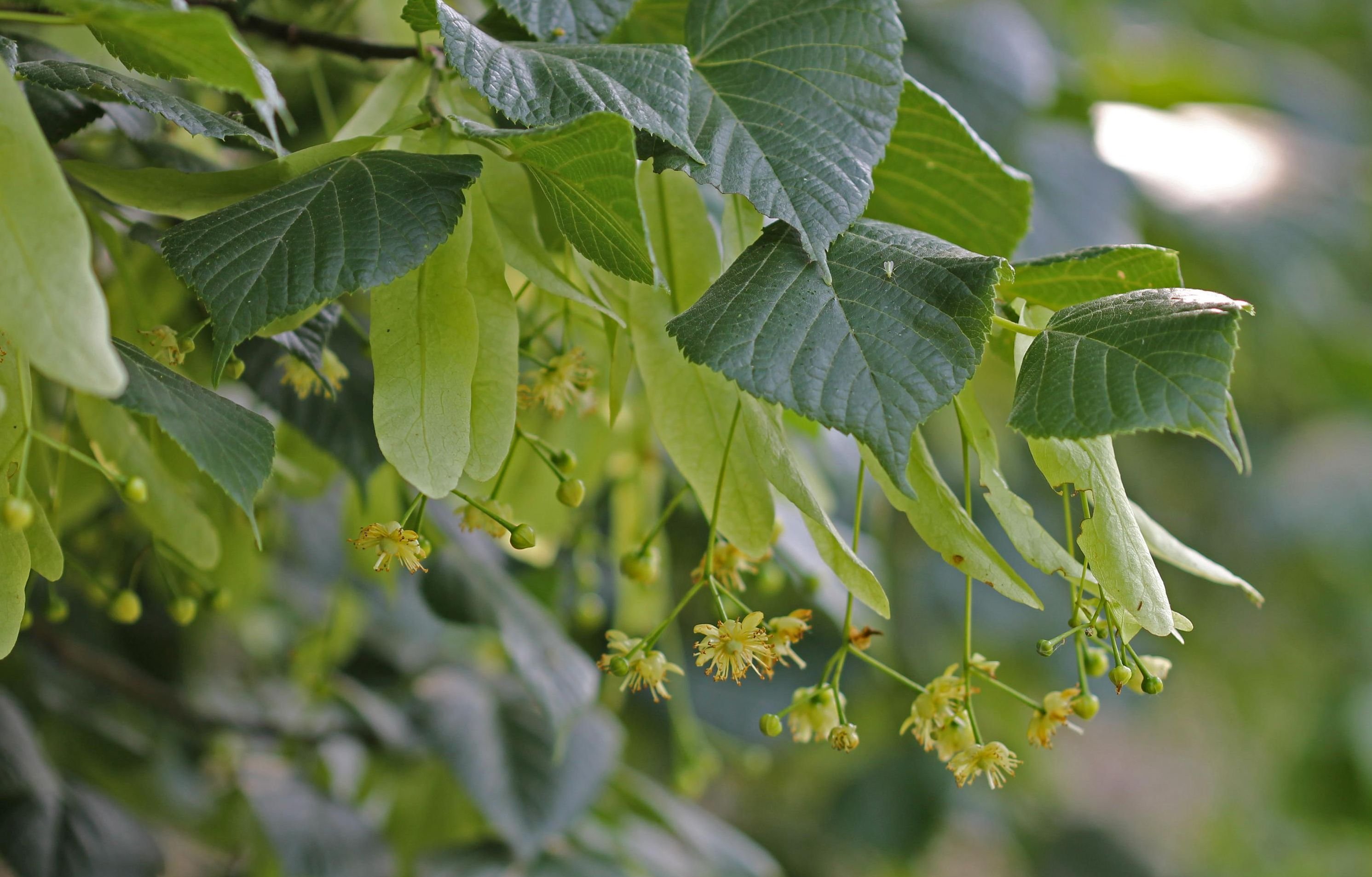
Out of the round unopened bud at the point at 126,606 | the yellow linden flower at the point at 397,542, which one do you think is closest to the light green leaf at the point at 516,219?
the yellow linden flower at the point at 397,542

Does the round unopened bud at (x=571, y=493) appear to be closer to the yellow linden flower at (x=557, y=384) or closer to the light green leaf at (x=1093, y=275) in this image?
the yellow linden flower at (x=557, y=384)

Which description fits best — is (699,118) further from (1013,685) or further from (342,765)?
(1013,685)

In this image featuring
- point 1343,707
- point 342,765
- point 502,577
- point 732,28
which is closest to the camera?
point 732,28

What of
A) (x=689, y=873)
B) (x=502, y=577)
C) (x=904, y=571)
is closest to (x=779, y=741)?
(x=904, y=571)

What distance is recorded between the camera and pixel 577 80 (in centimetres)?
41

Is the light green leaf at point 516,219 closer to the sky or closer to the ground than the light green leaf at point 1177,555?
closer to the sky

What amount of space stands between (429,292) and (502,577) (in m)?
0.45

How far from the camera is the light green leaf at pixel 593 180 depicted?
1.18 ft

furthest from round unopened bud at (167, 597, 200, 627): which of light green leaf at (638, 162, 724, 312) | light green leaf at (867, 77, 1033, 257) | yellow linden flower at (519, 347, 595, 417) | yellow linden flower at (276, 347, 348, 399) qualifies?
light green leaf at (867, 77, 1033, 257)

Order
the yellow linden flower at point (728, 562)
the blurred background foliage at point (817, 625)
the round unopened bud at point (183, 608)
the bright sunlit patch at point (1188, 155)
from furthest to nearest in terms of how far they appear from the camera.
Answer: the bright sunlit patch at point (1188, 155)
the blurred background foliage at point (817, 625)
the round unopened bud at point (183, 608)
the yellow linden flower at point (728, 562)

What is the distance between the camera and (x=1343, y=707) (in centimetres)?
215

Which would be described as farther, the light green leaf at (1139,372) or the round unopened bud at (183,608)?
the round unopened bud at (183,608)

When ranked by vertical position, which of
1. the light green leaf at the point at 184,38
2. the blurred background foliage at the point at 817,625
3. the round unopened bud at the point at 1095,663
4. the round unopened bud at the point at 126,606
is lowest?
the blurred background foliage at the point at 817,625

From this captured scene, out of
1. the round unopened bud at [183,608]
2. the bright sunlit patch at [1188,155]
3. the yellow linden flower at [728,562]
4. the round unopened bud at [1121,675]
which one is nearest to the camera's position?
the round unopened bud at [1121,675]
